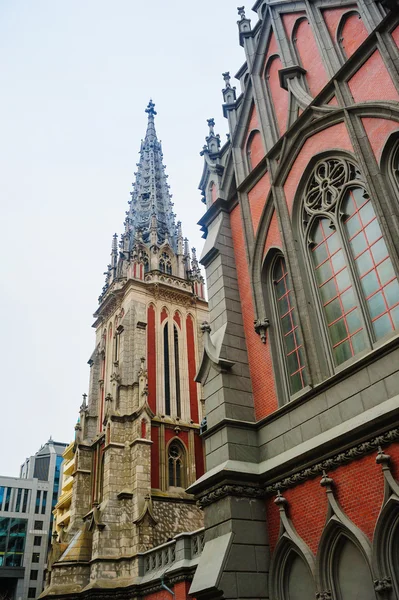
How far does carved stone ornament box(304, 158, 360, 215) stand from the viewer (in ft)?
35.9

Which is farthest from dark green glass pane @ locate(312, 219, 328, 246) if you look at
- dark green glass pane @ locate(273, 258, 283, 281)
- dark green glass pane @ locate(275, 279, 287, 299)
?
dark green glass pane @ locate(275, 279, 287, 299)

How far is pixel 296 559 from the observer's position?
9.47 metres

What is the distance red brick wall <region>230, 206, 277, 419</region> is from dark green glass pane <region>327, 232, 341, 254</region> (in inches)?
95.6

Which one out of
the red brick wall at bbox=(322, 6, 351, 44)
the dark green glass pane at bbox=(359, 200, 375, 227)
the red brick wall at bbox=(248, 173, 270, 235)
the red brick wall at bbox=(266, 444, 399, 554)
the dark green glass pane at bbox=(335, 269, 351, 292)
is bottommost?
the red brick wall at bbox=(266, 444, 399, 554)

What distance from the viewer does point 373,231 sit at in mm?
10117

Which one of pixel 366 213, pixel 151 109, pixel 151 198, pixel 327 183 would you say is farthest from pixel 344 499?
pixel 151 109

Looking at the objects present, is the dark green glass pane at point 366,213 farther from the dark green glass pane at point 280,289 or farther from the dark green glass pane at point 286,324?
the dark green glass pane at point 286,324

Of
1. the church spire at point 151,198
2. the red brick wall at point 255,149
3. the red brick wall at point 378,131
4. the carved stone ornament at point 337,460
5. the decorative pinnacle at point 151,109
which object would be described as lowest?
the carved stone ornament at point 337,460

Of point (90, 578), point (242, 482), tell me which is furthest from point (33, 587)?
point (242, 482)

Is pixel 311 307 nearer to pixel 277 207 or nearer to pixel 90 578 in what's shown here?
pixel 277 207

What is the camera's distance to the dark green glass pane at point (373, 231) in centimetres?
1002

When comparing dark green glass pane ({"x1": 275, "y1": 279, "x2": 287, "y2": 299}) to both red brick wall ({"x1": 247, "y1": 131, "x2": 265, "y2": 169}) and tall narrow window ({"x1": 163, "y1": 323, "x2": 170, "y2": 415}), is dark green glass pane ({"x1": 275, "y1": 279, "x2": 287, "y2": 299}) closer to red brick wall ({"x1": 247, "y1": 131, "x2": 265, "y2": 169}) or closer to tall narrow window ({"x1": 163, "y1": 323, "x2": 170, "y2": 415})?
red brick wall ({"x1": 247, "y1": 131, "x2": 265, "y2": 169})

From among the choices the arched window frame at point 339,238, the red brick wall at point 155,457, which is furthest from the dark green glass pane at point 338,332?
the red brick wall at point 155,457

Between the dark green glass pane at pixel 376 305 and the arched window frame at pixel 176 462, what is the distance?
1939 cm
